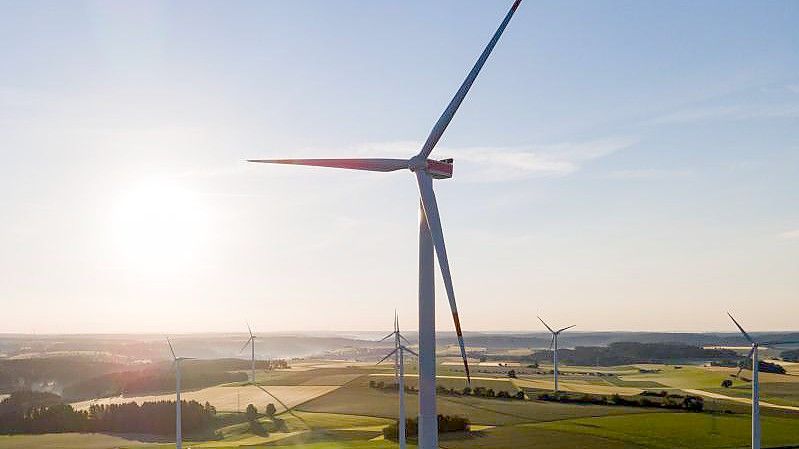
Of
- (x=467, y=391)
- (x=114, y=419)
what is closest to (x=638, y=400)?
(x=467, y=391)

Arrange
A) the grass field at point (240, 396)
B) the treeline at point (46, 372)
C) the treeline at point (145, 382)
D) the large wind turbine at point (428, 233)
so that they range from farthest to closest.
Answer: the treeline at point (46, 372) < the treeline at point (145, 382) < the grass field at point (240, 396) < the large wind turbine at point (428, 233)

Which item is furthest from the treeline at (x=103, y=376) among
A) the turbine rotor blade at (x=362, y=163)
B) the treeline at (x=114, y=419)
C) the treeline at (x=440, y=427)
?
the turbine rotor blade at (x=362, y=163)

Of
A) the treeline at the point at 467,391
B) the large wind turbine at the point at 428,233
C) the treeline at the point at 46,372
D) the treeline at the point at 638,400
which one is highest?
the large wind turbine at the point at 428,233

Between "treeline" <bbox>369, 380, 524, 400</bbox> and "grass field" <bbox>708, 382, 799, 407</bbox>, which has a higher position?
"treeline" <bbox>369, 380, 524, 400</bbox>

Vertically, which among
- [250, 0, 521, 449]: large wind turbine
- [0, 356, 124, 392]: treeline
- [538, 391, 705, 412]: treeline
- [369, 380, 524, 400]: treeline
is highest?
[250, 0, 521, 449]: large wind turbine

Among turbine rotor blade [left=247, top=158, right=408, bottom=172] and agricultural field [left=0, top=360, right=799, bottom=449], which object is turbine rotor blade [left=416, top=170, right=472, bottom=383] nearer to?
turbine rotor blade [left=247, top=158, right=408, bottom=172]

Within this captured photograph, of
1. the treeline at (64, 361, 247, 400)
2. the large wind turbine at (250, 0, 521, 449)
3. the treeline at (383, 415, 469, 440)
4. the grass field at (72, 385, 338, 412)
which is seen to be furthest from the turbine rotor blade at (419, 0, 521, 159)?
the treeline at (64, 361, 247, 400)

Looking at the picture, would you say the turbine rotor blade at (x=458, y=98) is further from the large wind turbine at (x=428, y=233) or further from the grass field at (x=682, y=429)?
the grass field at (x=682, y=429)
